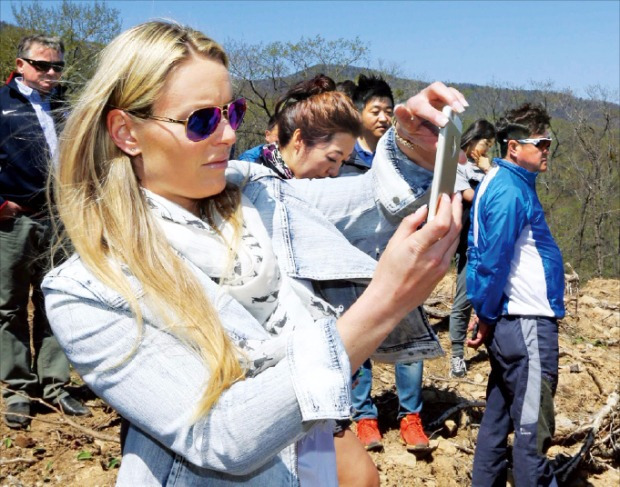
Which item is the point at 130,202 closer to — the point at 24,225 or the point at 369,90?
the point at 24,225

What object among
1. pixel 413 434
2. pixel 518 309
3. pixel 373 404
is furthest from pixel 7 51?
pixel 518 309

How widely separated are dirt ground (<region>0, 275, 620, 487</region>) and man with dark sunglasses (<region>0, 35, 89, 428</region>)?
17 centimetres

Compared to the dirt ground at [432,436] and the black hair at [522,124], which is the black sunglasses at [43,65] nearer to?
the dirt ground at [432,436]

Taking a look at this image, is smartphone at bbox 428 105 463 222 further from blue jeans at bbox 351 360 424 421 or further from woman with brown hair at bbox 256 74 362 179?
blue jeans at bbox 351 360 424 421

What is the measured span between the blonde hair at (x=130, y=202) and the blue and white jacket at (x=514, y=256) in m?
2.23

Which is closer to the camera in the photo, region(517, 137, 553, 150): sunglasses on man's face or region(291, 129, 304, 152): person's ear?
region(291, 129, 304, 152): person's ear

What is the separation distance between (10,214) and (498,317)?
9.52 ft

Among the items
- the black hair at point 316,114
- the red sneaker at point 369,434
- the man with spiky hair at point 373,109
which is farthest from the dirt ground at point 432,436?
the black hair at point 316,114

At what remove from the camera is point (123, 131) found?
1.30 meters

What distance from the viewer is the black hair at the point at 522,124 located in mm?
3580

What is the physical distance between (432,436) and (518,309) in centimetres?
142

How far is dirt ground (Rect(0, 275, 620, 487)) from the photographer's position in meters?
3.52

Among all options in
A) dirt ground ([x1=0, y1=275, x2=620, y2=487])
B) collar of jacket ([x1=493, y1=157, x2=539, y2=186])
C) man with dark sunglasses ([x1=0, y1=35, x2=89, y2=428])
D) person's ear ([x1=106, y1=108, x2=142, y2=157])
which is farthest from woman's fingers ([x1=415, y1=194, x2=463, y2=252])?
man with dark sunglasses ([x1=0, y1=35, x2=89, y2=428])

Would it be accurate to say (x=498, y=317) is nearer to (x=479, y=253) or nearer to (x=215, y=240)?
(x=479, y=253)
